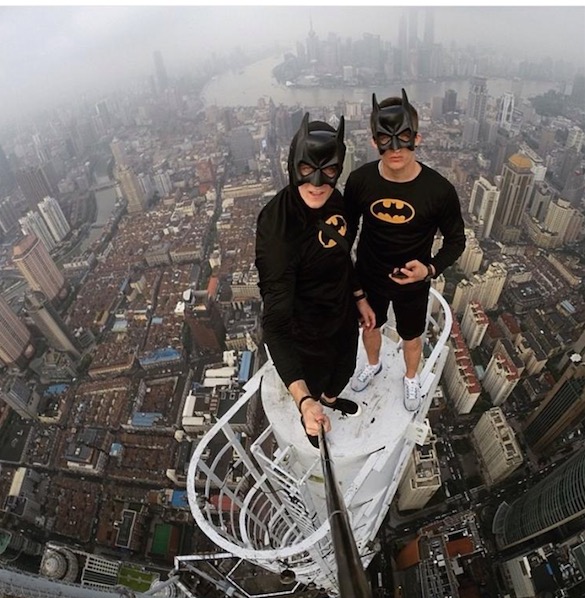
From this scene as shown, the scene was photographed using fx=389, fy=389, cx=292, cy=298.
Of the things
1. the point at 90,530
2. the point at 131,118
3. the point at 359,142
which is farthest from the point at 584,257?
the point at 131,118

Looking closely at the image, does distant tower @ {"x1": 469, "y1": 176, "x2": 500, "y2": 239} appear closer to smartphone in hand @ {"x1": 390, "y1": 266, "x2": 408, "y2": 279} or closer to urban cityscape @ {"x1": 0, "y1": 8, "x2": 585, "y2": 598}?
urban cityscape @ {"x1": 0, "y1": 8, "x2": 585, "y2": 598}

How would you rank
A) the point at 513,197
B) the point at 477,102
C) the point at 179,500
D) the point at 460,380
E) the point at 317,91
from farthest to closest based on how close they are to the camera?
1. the point at 317,91
2. the point at 477,102
3. the point at 513,197
4. the point at 460,380
5. the point at 179,500

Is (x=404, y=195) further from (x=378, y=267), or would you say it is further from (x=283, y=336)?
(x=283, y=336)

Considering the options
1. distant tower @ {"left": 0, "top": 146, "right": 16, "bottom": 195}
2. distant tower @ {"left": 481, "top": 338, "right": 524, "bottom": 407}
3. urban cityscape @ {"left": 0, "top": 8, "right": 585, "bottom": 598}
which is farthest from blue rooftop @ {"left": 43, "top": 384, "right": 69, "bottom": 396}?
distant tower @ {"left": 0, "top": 146, "right": 16, "bottom": 195}

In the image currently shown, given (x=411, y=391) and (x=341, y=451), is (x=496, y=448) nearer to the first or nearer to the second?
(x=411, y=391)

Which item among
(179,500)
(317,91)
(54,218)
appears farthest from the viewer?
(317,91)

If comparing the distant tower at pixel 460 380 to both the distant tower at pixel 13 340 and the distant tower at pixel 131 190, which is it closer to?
the distant tower at pixel 13 340

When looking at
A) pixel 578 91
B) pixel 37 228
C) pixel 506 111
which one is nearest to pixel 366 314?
pixel 37 228
